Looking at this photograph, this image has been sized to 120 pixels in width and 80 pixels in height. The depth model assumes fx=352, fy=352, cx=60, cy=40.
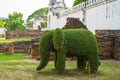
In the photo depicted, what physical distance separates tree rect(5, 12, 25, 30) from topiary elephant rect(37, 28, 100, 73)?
65766 mm

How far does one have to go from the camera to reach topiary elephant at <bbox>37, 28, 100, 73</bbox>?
11.7 meters

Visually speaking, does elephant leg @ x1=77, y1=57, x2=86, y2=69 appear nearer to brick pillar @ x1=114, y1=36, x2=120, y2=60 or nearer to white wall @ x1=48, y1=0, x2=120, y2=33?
brick pillar @ x1=114, y1=36, x2=120, y2=60

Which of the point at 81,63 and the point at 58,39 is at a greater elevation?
the point at 58,39

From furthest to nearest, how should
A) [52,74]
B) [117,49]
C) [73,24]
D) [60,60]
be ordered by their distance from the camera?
[73,24]
[117,49]
[52,74]
[60,60]

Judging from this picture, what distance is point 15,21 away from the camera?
78875mm

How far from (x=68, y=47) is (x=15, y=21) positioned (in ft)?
223

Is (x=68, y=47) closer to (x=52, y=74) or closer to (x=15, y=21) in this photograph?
(x=52, y=74)

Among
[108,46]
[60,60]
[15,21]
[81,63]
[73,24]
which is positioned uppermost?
[15,21]

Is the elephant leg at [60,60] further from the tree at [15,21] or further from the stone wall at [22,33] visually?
the tree at [15,21]

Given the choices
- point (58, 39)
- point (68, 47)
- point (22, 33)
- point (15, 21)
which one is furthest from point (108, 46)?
point (15, 21)

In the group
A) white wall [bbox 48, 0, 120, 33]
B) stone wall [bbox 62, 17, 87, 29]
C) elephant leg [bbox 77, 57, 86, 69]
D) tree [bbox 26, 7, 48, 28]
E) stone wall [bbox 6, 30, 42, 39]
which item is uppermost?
tree [bbox 26, 7, 48, 28]

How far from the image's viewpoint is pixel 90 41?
1203 centimetres

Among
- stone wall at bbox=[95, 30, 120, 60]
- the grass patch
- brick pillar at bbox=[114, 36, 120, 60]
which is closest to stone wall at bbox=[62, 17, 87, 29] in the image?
stone wall at bbox=[95, 30, 120, 60]

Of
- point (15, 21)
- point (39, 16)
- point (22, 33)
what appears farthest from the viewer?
point (39, 16)
